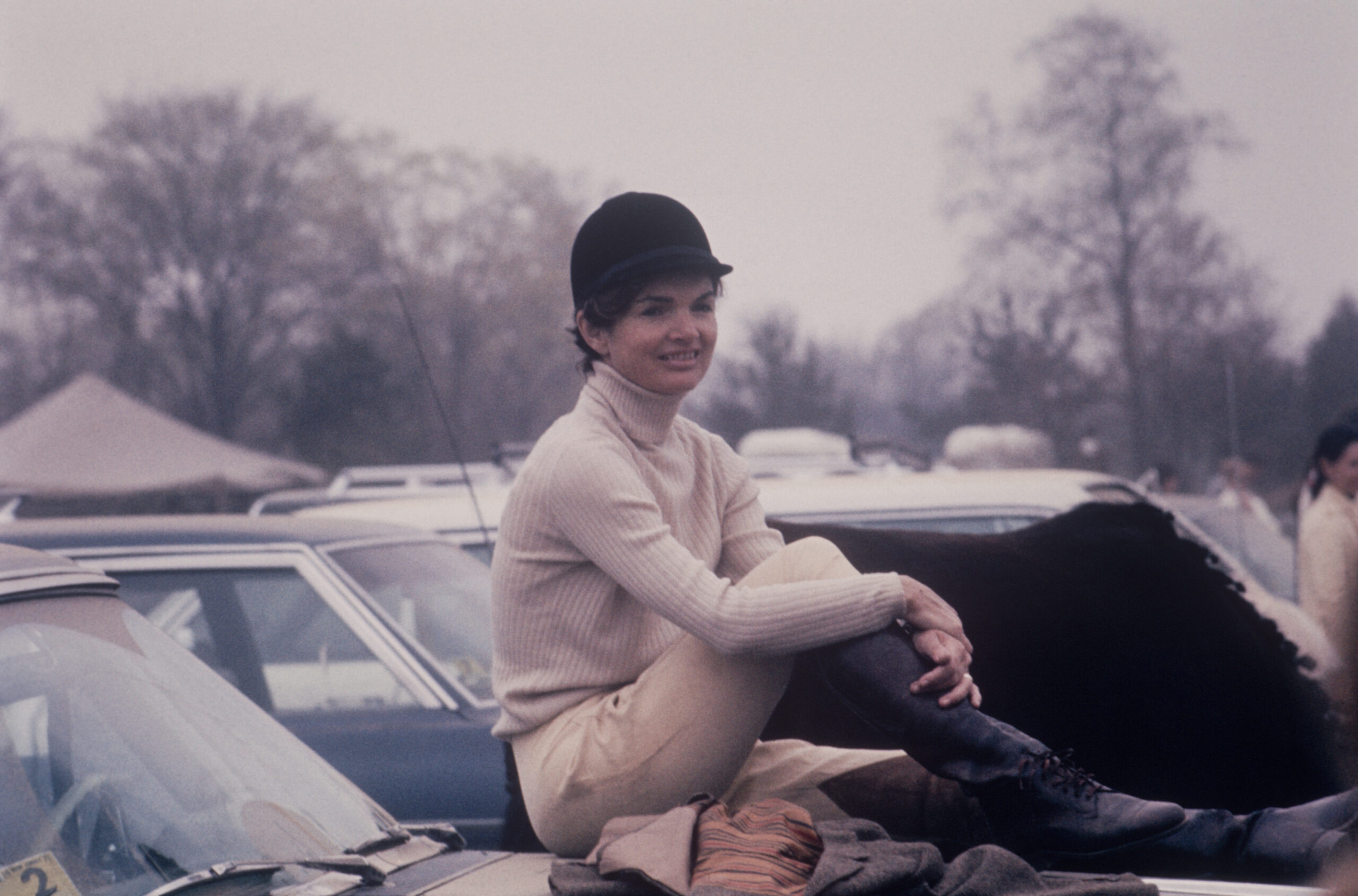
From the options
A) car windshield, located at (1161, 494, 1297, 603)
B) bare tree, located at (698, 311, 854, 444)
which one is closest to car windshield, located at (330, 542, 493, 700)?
bare tree, located at (698, 311, 854, 444)

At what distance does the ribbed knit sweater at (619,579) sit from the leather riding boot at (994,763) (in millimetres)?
65

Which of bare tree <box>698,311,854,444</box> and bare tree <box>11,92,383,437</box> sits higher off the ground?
bare tree <box>11,92,383,437</box>

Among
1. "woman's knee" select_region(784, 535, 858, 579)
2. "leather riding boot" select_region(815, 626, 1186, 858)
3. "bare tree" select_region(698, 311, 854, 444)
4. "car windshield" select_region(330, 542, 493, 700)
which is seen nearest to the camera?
"leather riding boot" select_region(815, 626, 1186, 858)

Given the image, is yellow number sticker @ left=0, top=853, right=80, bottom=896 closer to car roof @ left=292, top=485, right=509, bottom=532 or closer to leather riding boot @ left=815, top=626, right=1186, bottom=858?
leather riding boot @ left=815, top=626, right=1186, bottom=858

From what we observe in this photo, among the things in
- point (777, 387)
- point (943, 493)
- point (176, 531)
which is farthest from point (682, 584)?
point (777, 387)

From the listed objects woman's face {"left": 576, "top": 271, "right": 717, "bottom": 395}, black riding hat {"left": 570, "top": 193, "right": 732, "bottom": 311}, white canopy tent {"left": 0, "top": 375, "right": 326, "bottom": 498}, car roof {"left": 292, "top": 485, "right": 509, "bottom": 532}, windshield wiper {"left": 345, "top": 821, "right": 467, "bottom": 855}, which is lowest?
white canopy tent {"left": 0, "top": 375, "right": 326, "bottom": 498}

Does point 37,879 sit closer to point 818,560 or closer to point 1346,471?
point 818,560

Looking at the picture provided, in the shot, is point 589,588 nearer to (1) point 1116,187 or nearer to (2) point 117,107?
(1) point 1116,187

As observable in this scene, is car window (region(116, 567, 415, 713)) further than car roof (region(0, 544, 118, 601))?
Yes

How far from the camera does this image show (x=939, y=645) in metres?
2.32

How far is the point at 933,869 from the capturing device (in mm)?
1843

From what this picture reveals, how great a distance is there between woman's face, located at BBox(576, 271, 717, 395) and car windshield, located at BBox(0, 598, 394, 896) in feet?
2.95

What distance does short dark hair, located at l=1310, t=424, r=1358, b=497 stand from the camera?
217 inches

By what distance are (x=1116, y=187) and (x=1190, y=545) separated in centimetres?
1828
